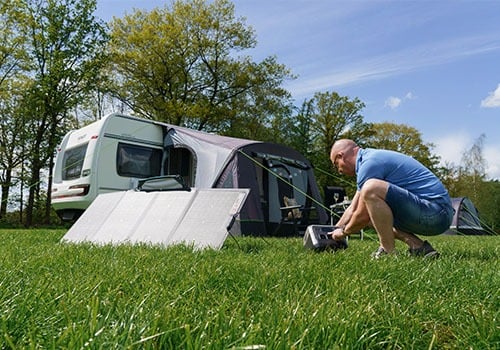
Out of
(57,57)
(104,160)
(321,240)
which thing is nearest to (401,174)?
(321,240)

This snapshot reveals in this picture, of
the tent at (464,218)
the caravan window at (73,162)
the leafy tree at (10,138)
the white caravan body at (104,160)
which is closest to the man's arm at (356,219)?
the white caravan body at (104,160)

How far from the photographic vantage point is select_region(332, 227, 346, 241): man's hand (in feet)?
11.0

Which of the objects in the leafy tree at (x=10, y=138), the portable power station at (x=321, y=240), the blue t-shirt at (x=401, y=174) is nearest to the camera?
the blue t-shirt at (x=401, y=174)

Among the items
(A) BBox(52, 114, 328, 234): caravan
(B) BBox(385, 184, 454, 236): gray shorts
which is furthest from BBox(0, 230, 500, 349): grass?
(A) BBox(52, 114, 328, 234): caravan

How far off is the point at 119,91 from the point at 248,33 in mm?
6202

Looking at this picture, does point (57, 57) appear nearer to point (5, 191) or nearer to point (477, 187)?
point (5, 191)

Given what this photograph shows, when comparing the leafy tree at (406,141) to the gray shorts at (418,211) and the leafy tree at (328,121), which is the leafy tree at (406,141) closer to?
the leafy tree at (328,121)

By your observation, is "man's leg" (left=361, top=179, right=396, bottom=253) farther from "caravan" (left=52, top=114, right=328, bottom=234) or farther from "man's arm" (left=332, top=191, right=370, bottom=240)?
"caravan" (left=52, top=114, right=328, bottom=234)

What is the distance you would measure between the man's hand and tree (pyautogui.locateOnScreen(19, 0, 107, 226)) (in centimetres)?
1421

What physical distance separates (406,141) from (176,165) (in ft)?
77.0

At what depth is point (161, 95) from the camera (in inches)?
708

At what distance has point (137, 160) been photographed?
28.1ft

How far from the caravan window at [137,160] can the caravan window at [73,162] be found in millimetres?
739

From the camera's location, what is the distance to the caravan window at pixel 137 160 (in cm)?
834
